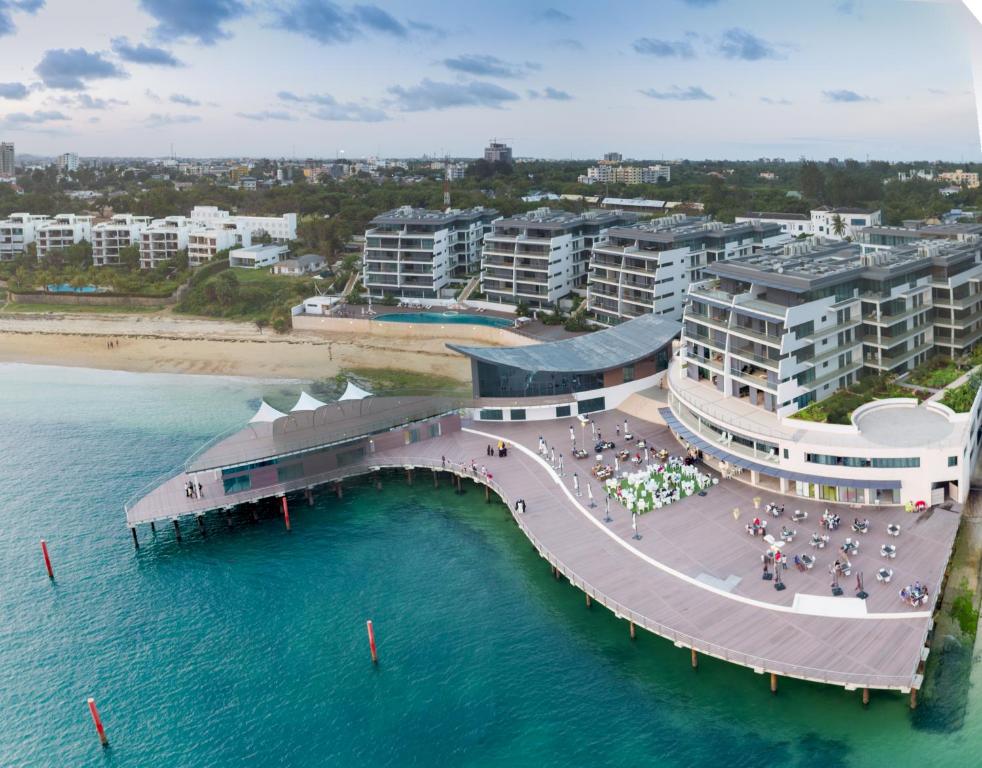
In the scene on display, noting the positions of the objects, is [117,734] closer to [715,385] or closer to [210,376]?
[715,385]

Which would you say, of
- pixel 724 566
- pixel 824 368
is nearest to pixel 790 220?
pixel 824 368

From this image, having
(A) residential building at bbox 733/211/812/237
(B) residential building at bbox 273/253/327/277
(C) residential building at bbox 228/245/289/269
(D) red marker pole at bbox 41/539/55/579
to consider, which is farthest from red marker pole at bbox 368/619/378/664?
(A) residential building at bbox 733/211/812/237

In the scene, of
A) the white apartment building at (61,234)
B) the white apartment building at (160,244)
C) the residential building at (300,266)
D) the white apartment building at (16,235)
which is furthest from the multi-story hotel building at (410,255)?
the white apartment building at (16,235)

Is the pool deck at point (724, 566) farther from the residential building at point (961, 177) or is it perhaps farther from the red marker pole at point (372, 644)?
the residential building at point (961, 177)

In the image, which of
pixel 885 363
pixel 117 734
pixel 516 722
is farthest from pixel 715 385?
pixel 117 734

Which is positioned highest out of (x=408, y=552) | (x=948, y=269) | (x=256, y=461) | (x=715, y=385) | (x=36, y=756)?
(x=948, y=269)

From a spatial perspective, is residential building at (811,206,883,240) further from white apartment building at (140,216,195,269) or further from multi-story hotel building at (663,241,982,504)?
white apartment building at (140,216,195,269)
